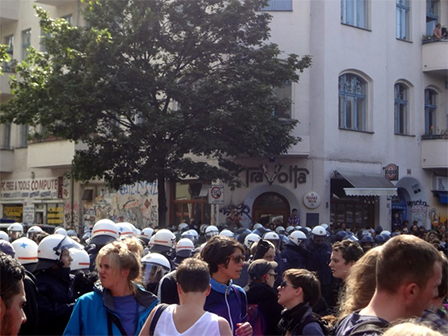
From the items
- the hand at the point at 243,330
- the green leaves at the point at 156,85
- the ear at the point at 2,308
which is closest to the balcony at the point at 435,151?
the green leaves at the point at 156,85

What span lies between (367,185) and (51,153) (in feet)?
44.7

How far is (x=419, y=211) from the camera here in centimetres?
2875

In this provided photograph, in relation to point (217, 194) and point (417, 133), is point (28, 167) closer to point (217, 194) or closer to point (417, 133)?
point (217, 194)

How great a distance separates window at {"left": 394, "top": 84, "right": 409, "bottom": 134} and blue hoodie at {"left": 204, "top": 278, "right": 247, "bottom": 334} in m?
24.6

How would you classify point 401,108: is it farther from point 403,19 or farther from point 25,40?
point 25,40

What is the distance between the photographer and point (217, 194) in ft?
72.1

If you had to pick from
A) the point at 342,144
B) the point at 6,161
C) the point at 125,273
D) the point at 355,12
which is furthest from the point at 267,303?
the point at 6,161

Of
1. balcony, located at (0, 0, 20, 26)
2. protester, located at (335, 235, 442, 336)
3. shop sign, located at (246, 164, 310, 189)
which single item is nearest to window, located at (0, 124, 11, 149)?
balcony, located at (0, 0, 20, 26)

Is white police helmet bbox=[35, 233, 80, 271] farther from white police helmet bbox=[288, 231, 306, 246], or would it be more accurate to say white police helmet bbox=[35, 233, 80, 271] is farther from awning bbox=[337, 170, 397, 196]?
awning bbox=[337, 170, 397, 196]

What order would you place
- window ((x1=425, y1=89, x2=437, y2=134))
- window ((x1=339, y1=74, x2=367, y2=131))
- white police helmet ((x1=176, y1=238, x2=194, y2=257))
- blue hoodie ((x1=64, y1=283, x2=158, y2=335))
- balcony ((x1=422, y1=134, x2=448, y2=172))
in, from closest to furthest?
blue hoodie ((x1=64, y1=283, x2=158, y2=335))
white police helmet ((x1=176, y1=238, x2=194, y2=257))
window ((x1=339, y1=74, x2=367, y2=131))
balcony ((x1=422, y1=134, x2=448, y2=172))
window ((x1=425, y1=89, x2=437, y2=134))

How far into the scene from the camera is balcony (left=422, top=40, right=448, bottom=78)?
29.2 meters

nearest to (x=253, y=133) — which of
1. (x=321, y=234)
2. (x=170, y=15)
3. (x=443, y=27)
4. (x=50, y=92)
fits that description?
(x=170, y=15)

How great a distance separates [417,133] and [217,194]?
11.3 m

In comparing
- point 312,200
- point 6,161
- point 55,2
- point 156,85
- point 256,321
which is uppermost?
point 55,2
